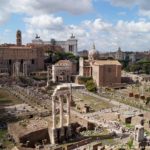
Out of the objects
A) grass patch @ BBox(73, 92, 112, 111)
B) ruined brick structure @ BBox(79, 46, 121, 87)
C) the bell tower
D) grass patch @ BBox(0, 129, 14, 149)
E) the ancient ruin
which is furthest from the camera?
the bell tower

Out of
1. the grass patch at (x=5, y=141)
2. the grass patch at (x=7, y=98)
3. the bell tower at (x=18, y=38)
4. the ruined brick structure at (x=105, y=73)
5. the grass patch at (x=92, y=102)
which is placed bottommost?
the grass patch at (x=5, y=141)

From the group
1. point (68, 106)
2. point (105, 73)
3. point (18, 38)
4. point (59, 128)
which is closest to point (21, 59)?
point (18, 38)

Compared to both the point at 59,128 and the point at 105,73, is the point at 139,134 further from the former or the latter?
the point at 105,73

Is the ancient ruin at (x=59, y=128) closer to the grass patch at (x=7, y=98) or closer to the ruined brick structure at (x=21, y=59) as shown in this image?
the grass patch at (x=7, y=98)

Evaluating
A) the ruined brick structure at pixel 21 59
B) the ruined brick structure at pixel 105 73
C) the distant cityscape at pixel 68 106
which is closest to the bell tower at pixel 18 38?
the distant cityscape at pixel 68 106

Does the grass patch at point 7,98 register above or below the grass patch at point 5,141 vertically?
above

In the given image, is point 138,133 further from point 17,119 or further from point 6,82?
point 6,82

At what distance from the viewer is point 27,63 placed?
9250 cm

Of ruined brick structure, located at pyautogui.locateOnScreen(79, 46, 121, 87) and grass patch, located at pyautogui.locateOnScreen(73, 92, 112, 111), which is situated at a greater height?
ruined brick structure, located at pyautogui.locateOnScreen(79, 46, 121, 87)

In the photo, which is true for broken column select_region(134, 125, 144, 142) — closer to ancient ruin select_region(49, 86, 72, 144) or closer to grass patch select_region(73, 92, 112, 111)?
ancient ruin select_region(49, 86, 72, 144)

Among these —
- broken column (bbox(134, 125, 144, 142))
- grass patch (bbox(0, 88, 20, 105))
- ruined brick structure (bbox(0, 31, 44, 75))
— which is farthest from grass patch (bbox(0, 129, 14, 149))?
ruined brick structure (bbox(0, 31, 44, 75))

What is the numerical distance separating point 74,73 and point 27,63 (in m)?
14.2

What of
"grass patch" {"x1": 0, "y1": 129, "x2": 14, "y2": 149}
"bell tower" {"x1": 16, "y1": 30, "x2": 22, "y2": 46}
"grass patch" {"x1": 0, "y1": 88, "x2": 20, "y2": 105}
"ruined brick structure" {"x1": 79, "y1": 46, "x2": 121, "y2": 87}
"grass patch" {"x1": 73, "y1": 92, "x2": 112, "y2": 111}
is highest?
Answer: "bell tower" {"x1": 16, "y1": 30, "x2": 22, "y2": 46}

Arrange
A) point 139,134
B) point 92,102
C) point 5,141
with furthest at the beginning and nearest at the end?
1. point 92,102
2. point 5,141
3. point 139,134
